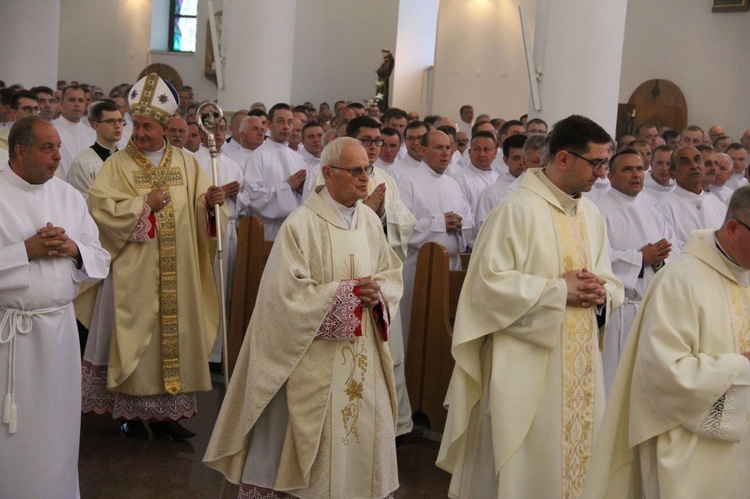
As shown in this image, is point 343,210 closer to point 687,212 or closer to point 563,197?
point 563,197

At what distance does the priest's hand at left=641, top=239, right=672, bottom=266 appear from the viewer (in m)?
6.69

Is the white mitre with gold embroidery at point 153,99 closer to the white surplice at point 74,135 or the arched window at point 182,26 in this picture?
the white surplice at point 74,135

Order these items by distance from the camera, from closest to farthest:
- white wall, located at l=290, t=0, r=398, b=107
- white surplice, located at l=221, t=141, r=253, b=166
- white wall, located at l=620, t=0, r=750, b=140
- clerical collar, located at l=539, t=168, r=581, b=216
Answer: clerical collar, located at l=539, t=168, r=581, b=216
white surplice, located at l=221, t=141, r=253, b=166
white wall, located at l=620, t=0, r=750, b=140
white wall, located at l=290, t=0, r=398, b=107

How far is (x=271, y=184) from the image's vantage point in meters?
9.57

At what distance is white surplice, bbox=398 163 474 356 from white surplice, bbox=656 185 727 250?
5.13 feet

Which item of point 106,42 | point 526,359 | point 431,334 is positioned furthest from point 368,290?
point 106,42

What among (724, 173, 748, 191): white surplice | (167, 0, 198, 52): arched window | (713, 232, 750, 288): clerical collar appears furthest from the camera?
(167, 0, 198, 52): arched window

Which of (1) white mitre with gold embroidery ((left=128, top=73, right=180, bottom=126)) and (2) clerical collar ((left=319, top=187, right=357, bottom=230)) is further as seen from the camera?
(1) white mitre with gold embroidery ((left=128, top=73, right=180, bottom=126))

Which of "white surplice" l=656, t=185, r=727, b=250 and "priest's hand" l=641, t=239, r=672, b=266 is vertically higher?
"white surplice" l=656, t=185, r=727, b=250

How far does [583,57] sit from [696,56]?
1028 centimetres

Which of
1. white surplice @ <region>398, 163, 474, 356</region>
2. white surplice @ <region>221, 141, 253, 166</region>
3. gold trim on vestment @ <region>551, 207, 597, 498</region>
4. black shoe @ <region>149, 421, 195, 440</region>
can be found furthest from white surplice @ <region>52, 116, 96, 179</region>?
gold trim on vestment @ <region>551, 207, 597, 498</region>

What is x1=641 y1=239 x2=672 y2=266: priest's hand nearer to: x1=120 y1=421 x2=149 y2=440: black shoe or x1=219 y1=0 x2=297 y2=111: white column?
x1=120 y1=421 x2=149 y2=440: black shoe

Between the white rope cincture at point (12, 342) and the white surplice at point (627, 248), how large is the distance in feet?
11.7

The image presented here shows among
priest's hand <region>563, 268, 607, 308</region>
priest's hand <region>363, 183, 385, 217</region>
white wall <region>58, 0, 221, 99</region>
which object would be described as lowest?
priest's hand <region>563, 268, 607, 308</region>
